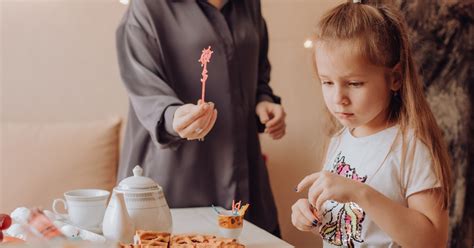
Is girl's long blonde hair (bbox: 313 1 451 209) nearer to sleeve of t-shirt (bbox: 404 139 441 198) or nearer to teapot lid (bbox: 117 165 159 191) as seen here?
sleeve of t-shirt (bbox: 404 139 441 198)

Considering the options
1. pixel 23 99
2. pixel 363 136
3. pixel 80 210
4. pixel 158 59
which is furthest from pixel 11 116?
pixel 363 136

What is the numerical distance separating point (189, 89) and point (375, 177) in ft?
2.27

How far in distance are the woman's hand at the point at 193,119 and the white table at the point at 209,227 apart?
22 cm

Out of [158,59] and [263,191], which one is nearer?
[158,59]

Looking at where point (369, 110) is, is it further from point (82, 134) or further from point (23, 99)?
point (23, 99)

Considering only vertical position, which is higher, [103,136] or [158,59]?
[158,59]

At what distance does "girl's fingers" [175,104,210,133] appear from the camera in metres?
1.41

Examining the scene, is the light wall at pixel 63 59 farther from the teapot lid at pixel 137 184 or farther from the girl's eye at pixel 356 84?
the girl's eye at pixel 356 84

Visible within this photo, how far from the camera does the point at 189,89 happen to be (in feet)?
5.41

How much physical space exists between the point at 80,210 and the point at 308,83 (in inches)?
49.5

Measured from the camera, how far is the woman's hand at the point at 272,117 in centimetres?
169

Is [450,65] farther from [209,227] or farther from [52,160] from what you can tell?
[52,160]

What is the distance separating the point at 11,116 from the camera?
2160 millimetres

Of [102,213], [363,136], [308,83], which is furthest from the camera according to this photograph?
[308,83]
